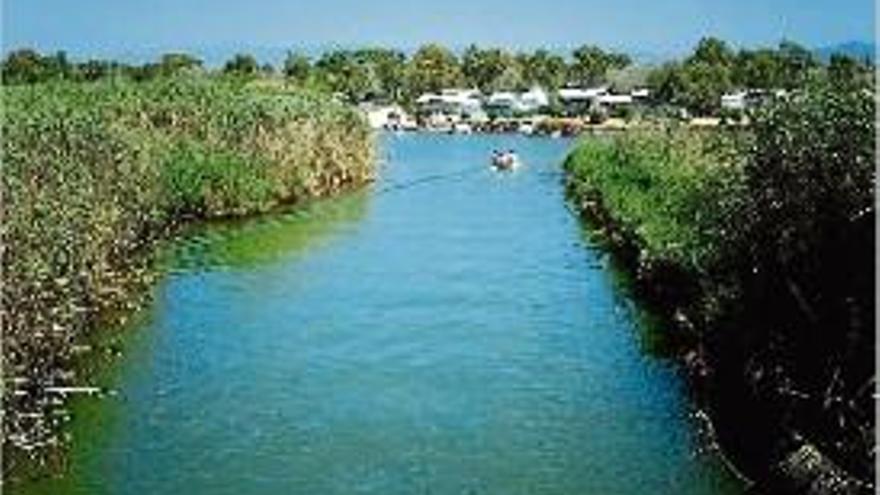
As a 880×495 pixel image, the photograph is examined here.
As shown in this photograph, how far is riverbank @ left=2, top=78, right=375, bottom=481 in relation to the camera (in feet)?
51.5

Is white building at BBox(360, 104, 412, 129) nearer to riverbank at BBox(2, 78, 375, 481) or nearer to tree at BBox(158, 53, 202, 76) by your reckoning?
tree at BBox(158, 53, 202, 76)

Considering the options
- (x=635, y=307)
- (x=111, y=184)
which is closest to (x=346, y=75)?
(x=111, y=184)

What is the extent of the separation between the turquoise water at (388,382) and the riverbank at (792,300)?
0.57m

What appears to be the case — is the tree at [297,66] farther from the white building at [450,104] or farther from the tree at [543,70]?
the tree at [543,70]

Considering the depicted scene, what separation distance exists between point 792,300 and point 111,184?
13.6 metres

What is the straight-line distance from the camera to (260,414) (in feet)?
56.3

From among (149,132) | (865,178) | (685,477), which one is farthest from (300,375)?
(149,132)

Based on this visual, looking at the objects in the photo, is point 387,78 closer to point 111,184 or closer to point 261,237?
point 261,237

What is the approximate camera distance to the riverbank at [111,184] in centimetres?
1570

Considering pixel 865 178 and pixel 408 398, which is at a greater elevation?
pixel 865 178

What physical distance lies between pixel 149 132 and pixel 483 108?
65466mm

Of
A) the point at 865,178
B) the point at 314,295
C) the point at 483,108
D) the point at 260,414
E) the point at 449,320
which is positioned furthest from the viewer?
the point at 483,108

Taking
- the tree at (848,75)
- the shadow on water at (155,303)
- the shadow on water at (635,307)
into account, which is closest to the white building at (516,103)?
the shadow on water at (155,303)

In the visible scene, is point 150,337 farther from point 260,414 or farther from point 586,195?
point 586,195
